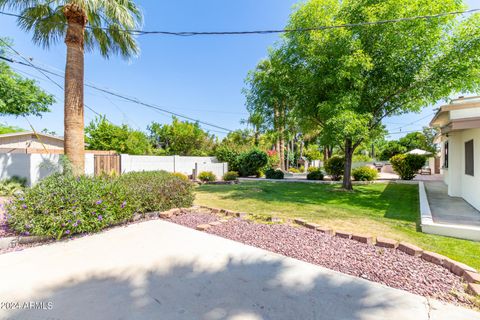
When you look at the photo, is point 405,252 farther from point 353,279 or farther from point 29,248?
point 29,248

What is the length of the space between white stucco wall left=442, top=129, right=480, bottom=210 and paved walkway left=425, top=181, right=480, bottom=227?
220 mm

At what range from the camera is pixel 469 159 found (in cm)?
702

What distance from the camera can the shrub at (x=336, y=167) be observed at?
47.9 ft

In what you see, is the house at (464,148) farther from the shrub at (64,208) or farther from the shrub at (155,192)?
the shrub at (64,208)

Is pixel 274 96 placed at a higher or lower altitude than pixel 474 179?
higher

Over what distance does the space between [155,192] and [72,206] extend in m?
1.74

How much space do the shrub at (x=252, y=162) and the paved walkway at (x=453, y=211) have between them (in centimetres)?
1101

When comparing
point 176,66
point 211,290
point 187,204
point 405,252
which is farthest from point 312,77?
point 176,66

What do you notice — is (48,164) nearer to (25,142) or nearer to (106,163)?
(106,163)

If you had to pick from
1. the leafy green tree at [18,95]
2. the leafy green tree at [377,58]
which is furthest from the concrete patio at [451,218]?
the leafy green tree at [18,95]

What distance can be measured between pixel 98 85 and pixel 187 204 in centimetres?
1268

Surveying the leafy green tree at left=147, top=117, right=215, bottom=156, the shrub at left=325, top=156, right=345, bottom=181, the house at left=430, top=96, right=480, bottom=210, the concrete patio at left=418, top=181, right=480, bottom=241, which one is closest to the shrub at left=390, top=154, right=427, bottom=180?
the shrub at left=325, top=156, right=345, bottom=181

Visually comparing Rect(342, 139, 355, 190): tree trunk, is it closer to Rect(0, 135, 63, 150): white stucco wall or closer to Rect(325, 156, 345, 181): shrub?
Rect(325, 156, 345, 181): shrub

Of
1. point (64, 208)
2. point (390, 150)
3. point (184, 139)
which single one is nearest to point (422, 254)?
point (64, 208)
